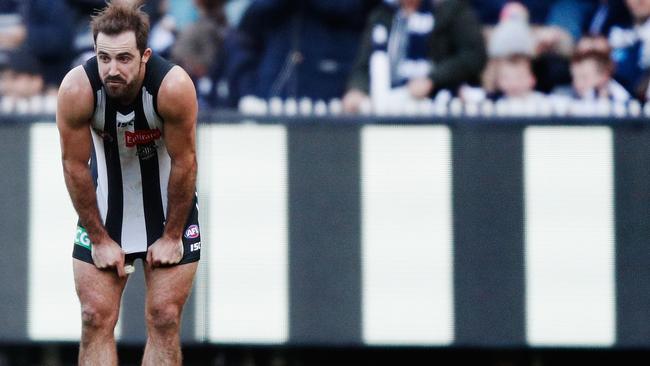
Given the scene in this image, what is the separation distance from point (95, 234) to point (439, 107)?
118 inches

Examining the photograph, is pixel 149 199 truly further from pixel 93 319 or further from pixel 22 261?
pixel 22 261

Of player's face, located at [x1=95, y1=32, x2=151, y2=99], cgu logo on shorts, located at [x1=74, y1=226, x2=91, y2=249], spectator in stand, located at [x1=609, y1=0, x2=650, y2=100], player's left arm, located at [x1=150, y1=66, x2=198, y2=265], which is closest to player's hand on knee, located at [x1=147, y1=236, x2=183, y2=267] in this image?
player's left arm, located at [x1=150, y1=66, x2=198, y2=265]

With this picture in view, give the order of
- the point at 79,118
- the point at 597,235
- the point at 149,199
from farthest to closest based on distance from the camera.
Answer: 1. the point at 597,235
2. the point at 149,199
3. the point at 79,118

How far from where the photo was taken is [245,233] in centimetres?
905

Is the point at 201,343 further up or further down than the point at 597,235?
further down

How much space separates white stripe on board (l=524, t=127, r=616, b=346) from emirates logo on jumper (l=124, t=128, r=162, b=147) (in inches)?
121

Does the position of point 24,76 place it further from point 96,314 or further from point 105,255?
point 96,314

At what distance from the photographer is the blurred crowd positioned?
9.16 meters

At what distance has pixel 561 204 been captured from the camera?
29.7 ft

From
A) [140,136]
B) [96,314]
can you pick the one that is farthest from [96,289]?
[140,136]

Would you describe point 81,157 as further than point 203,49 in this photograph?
No

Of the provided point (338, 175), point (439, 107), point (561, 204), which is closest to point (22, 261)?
point (338, 175)

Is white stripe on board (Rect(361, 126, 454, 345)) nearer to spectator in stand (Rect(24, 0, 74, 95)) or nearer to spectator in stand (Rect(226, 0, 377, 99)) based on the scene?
spectator in stand (Rect(226, 0, 377, 99))

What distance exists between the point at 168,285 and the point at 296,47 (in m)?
2.72
